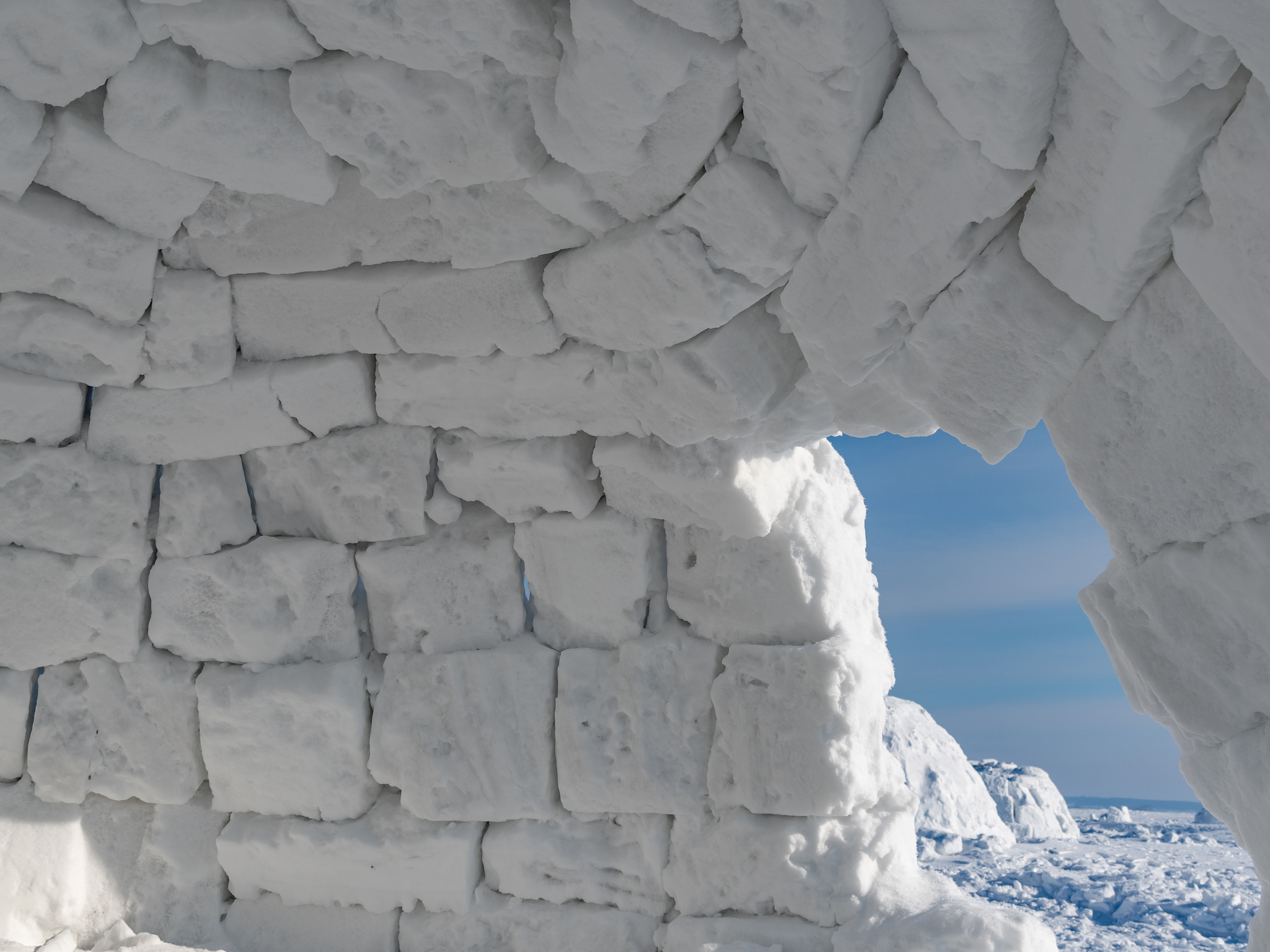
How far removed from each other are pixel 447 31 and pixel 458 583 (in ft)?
5.38

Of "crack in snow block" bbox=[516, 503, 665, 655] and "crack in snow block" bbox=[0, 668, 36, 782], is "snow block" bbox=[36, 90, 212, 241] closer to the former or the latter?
"crack in snow block" bbox=[516, 503, 665, 655]

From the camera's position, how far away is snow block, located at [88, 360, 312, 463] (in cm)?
286

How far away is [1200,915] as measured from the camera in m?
3.99

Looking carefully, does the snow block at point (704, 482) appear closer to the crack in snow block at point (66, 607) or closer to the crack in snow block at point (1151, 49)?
the crack in snow block at point (1151, 49)

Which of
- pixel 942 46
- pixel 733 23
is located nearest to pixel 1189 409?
pixel 942 46

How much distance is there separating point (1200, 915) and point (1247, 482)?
3.53m

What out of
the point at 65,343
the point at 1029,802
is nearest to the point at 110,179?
the point at 65,343

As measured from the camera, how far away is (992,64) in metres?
1.36

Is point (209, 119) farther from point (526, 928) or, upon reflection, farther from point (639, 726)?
point (526, 928)

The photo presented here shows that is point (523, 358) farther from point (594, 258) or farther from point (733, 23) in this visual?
point (733, 23)

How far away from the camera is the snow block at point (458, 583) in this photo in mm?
Answer: 2953

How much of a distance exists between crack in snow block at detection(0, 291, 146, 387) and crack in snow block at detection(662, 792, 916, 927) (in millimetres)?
2172

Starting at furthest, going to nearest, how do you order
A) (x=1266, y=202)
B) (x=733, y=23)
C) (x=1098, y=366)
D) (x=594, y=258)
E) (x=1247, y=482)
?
1. (x=594, y=258)
2. (x=733, y=23)
3. (x=1098, y=366)
4. (x=1247, y=482)
5. (x=1266, y=202)

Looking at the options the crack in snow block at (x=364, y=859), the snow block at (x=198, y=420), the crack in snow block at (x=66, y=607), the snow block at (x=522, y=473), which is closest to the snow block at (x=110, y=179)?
the snow block at (x=198, y=420)
